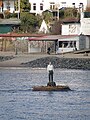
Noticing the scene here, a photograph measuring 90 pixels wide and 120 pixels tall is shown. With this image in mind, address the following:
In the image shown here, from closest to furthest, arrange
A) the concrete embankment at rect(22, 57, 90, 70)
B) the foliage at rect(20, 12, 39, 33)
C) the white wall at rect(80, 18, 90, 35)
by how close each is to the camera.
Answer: the concrete embankment at rect(22, 57, 90, 70) → the white wall at rect(80, 18, 90, 35) → the foliage at rect(20, 12, 39, 33)

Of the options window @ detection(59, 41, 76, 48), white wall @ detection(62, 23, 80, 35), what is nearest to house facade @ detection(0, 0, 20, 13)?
white wall @ detection(62, 23, 80, 35)

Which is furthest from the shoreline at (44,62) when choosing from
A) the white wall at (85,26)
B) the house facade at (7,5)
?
the house facade at (7,5)

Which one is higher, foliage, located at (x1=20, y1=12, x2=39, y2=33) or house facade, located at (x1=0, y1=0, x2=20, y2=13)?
house facade, located at (x1=0, y1=0, x2=20, y2=13)

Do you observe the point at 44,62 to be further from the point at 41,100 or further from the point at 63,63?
the point at 41,100

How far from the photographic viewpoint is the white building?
116062mm

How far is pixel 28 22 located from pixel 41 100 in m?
65.9

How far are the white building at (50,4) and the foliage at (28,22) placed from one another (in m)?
6.46

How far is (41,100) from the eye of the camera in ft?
141

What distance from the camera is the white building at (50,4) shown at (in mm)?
116062

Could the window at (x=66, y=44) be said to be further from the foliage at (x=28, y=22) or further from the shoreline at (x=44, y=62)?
the foliage at (x=28, y=22)

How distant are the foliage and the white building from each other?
646 cm

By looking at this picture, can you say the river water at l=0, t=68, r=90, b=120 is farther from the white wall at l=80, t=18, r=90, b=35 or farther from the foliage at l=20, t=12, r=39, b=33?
the foliage at l=20, t=12, r=39, b=33

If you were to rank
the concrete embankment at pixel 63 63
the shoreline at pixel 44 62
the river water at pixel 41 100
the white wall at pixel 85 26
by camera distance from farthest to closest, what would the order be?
the white wall at pixel 85 26
the shoreline at pixel 44 62
the concrete embankment at pixel 63 63
the river water at pixel 41 100

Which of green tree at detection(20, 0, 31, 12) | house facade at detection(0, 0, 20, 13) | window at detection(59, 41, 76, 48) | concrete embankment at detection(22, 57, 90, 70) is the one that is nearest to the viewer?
concrete embankment at detection(22, 57, 90, 70)
